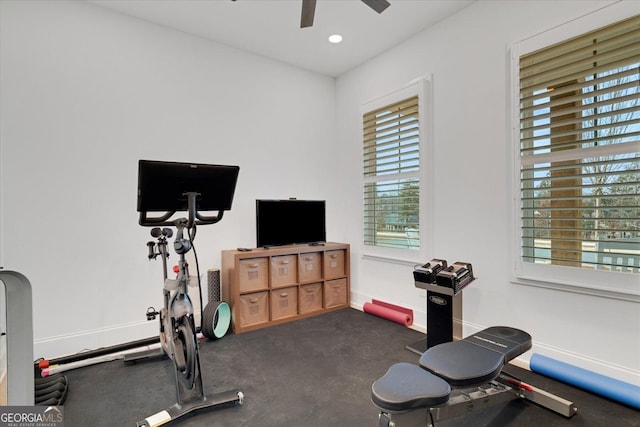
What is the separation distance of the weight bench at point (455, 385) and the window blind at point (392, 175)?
157cm

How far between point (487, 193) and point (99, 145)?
141 inches

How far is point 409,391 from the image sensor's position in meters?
1.44

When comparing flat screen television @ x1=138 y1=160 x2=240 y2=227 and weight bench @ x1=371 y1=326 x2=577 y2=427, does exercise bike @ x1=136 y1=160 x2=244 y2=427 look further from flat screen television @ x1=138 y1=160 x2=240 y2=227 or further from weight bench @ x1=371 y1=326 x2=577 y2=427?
weight bench @ x1=371 y1=326 x2=577 y2=427

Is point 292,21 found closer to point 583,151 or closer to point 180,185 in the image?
point 180,185

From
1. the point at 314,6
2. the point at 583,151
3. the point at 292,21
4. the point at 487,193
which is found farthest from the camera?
the point at 292,21

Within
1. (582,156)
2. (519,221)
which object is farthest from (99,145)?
(582,156)

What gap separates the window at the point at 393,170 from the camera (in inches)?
138

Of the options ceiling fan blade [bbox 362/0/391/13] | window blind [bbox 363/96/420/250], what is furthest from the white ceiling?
ceiling fan blade [bbox 362/0/391/13]

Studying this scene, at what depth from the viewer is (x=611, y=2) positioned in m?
2.17

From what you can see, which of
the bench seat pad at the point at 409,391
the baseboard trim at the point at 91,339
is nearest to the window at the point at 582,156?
the bench seat pad at the point at 409,391

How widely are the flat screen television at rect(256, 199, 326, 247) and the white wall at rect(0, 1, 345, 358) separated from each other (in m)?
0.27

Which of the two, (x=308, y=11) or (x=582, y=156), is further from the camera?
(x=582, y=156)

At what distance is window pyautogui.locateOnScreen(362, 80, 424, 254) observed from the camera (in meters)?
3.51

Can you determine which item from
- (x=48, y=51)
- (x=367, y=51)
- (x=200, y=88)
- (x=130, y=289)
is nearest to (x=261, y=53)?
(x=200, y=88)
